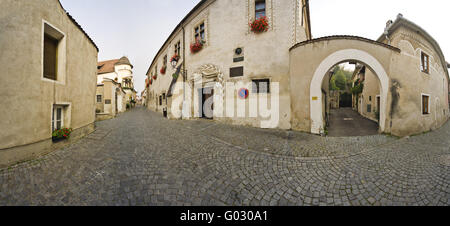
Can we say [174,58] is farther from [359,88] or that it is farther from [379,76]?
[359,88]

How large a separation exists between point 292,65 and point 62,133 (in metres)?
9.08

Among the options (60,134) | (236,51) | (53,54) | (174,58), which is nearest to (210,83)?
(236,51)

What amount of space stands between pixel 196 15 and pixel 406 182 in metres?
13.0

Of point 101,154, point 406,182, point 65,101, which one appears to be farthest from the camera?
point 65,101

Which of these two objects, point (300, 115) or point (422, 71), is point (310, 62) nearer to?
point (300, 115)

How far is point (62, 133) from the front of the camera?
4.39 meters

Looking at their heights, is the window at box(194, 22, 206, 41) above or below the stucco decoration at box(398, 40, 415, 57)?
above

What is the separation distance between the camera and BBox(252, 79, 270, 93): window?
7867mm

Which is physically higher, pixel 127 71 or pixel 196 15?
pixel 127 71

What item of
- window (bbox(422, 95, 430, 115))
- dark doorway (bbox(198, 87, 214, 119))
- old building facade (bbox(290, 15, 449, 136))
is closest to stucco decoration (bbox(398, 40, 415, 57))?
old building facade (bbox(290, 15, 449, 136))

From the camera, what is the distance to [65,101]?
15.4 feet

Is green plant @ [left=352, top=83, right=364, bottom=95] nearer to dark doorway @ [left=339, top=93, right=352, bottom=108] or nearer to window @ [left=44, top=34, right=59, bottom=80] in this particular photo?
dark doorway @ [left=339, top=93, right=352, bottom=108]

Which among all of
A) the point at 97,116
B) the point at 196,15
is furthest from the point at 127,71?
the point at 196,15

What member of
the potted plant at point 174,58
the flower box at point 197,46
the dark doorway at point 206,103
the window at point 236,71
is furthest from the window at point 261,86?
the potted plant at point 174,58
